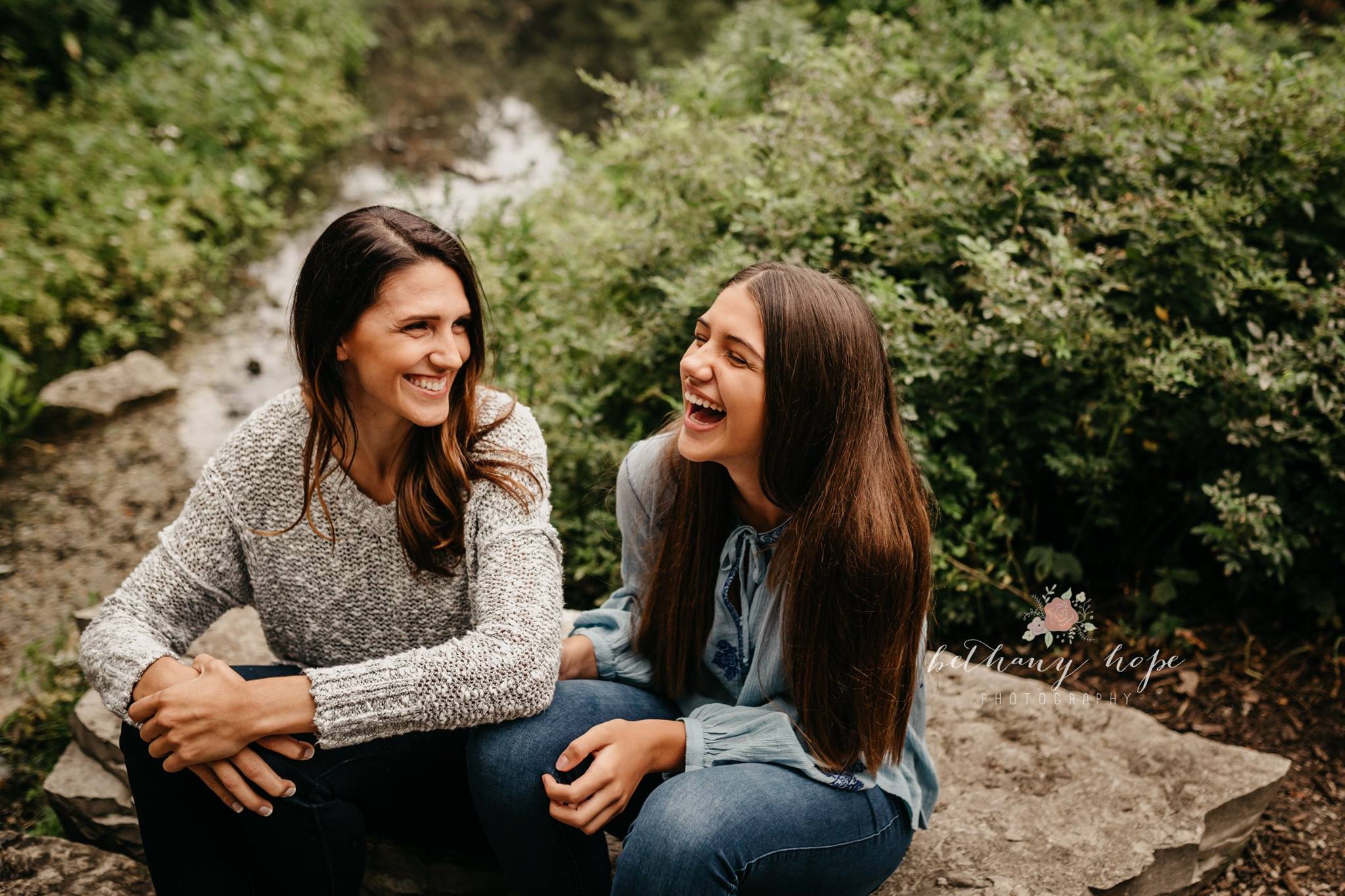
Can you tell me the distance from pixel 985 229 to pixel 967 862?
188 centimetres

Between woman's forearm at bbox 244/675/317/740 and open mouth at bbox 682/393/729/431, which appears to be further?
open mouth at bbox 682/393/729/431

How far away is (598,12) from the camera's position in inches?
388

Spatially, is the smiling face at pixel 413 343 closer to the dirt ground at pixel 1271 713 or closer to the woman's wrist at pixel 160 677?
the woman's wrist at pixel 160 677

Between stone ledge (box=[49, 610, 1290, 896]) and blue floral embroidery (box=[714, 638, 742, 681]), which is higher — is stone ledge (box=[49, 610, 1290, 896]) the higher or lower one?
the lower one

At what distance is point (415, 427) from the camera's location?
2049 millimetres

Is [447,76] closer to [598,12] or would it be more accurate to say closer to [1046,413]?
Result: [598,12]

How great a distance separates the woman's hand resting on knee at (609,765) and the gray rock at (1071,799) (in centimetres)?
65

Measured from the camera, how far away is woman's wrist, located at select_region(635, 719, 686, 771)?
1805mm

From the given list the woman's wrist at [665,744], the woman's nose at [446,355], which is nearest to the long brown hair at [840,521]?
the woman's wrist at [665,744]

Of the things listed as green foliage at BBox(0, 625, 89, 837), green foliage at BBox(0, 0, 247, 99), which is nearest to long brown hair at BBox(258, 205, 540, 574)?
green foliage at BBox(0, 625, 89, 837)

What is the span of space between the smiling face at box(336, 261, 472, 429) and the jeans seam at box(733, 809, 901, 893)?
3.21 feet

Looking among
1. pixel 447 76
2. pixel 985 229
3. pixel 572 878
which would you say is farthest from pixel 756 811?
pixel 447 76

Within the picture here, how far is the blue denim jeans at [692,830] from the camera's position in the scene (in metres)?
1.62

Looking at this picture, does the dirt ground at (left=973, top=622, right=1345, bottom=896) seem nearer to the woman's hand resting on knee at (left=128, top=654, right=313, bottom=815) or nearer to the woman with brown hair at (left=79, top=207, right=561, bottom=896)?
the woman with brown hair at (left=79, top=207, right=561, bottom=896)
